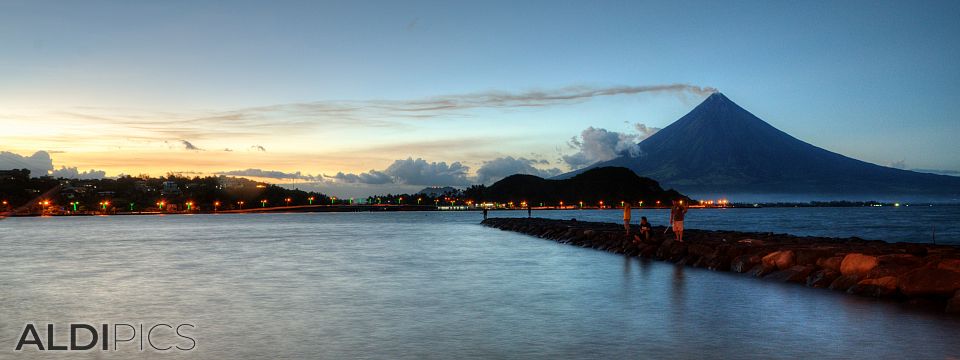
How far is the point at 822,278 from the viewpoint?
1620 centimetres

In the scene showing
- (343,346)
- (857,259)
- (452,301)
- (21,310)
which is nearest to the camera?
(343,346)

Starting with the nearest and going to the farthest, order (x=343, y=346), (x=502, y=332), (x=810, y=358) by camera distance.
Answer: (x=810, y=358), (x=343, y=346), (x=502, y=332)

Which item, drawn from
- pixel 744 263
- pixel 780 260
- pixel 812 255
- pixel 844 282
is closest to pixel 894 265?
pixel 844 282

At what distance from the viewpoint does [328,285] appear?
58.4 feet

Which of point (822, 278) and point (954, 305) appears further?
point (822, 278)

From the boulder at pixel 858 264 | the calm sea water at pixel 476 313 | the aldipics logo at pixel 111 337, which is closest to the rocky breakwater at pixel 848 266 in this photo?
the boulder at pixel 858 264

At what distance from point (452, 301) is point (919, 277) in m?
8.39

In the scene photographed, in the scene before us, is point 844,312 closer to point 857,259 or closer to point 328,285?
point 857,259

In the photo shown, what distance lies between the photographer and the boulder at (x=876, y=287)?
14.1 meters

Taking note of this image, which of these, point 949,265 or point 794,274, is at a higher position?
point 949,265

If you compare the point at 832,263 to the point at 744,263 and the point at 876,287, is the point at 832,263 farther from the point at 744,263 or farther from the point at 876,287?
the point at 744,263

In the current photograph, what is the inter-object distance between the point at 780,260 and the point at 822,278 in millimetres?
2473

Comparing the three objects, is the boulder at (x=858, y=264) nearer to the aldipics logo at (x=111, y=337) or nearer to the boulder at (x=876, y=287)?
the boulder at (x=876, y=287)

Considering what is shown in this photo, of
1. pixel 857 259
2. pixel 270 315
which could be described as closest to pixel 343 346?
pixel 270 315
